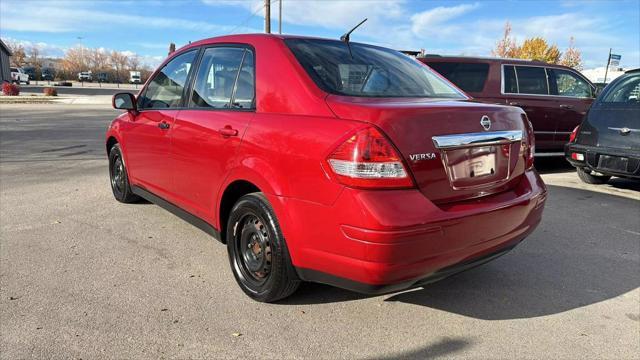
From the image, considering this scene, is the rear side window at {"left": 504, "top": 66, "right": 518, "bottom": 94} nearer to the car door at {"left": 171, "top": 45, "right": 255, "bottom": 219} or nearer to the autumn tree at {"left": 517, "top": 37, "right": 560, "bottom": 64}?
the car door at {"left": 171, "top": 45, "right": 255, "bottom": 219}

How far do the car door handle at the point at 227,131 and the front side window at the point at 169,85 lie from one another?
0.90 meters

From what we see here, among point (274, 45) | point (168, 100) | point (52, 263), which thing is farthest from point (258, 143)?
point (52, 263)

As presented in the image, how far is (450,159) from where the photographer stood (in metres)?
2.47

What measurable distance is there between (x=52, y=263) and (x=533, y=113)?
7.61m

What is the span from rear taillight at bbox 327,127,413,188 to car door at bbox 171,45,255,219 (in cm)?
89

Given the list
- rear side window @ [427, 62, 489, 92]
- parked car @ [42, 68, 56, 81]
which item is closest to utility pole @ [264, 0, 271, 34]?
rear side window @ [427, 62, 489, 92]

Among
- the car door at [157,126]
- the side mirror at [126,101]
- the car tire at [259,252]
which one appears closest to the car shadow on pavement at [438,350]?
the car tire at [259,252]

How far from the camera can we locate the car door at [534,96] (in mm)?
7996

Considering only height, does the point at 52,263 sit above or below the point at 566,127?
below

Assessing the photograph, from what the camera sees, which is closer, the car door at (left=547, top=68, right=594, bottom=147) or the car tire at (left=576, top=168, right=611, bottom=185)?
the car tire at (left=576, top=168, right=611, bottom=185)

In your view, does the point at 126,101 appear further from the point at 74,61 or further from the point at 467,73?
the point at 74,61

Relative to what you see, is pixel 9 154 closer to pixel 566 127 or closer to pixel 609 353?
pixel 609 353

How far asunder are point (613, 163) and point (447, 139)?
184 inches

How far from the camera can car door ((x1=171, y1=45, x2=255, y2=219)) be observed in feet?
10.0
